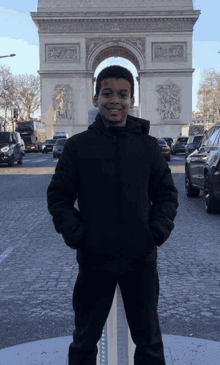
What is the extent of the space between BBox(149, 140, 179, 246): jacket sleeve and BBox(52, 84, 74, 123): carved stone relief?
45.3m

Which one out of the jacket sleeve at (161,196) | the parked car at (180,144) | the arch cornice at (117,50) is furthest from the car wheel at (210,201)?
the arch cornice at (117,50)

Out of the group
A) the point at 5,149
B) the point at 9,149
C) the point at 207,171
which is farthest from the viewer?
the point at 9,149

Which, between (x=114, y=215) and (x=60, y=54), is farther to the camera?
(x=60, y=54)

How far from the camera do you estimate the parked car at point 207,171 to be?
9.03m

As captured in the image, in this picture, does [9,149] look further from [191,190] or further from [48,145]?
[48,145]

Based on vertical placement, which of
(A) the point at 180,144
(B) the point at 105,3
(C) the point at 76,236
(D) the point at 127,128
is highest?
(B) the point at 105,3

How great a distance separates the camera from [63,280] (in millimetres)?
4918

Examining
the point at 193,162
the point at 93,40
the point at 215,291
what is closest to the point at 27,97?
the point at 93,40

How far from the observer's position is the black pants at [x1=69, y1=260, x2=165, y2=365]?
2.30m

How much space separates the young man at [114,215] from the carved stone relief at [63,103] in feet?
148

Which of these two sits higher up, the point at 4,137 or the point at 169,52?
the point at 169,52

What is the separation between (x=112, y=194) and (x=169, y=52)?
1797 inches

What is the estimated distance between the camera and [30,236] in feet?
24.0

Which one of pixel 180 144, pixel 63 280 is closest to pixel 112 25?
pixel 180 144
